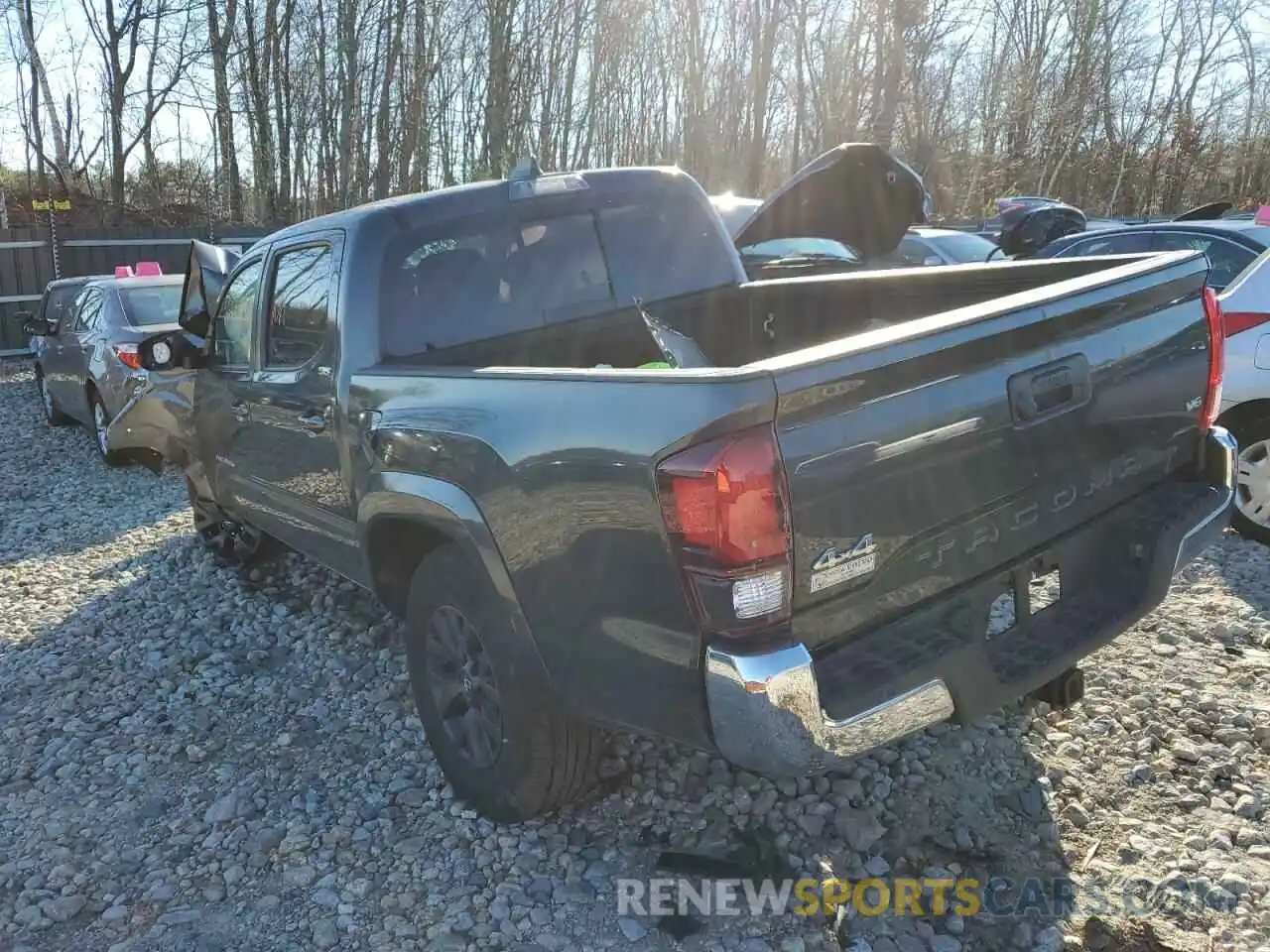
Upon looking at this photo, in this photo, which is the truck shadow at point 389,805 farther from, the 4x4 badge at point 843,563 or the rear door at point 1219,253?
the rear door at point 1219,253

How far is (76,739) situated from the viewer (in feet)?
13.1

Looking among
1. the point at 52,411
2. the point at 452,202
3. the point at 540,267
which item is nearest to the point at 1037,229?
the point at 540,267

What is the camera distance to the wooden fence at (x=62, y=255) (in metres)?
17.4

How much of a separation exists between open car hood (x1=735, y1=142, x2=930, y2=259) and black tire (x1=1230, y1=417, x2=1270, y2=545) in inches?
126

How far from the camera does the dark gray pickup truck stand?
2.15m

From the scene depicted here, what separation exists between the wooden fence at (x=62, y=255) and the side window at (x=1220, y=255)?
52.6 feet

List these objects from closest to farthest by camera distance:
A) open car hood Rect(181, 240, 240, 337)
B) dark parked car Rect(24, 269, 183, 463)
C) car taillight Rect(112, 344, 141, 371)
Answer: open car hood Rect(181, 240, 240, 337) < car taillight Rect(112, 344, 141, 371) < dark parked car Rect(24, 269, 183, 463)

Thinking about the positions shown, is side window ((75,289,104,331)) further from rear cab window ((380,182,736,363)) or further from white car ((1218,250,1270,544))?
white car ((1218,250,1270,544))

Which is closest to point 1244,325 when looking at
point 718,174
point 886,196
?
point 886,196

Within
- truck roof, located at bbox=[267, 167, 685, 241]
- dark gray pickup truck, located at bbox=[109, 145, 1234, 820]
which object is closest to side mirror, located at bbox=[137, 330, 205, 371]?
dark gray pickup truck, located at bbox=[109, 145, 1234, 820]

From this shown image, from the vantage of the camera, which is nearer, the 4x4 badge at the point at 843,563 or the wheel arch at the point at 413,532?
the 4x4 badge at the point at 843,563

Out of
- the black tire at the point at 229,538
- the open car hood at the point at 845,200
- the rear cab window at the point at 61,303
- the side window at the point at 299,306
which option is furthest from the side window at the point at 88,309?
the open car hood at the point at 845,200

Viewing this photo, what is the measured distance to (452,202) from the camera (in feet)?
12.3

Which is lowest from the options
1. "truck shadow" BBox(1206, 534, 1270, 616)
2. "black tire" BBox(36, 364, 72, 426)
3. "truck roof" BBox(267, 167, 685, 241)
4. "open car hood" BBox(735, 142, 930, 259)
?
"truck shadow" BBox(1206, 534, 1270, 616)
